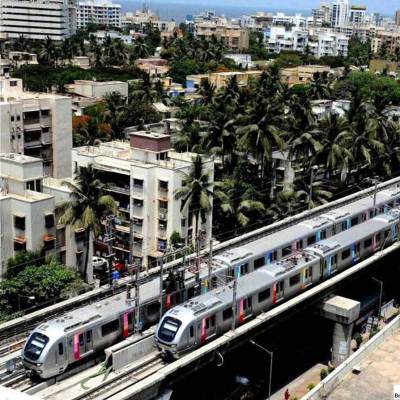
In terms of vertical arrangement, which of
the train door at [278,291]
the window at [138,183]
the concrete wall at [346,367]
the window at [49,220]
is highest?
the window at [138,183]

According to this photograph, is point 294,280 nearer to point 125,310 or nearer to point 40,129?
point 125,310

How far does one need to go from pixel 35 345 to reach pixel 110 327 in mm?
3885

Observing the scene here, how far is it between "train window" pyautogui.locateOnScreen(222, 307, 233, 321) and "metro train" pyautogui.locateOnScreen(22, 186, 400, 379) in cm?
271

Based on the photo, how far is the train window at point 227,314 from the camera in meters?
33.8

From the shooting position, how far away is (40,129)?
65.8 meters

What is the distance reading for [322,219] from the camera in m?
48.2

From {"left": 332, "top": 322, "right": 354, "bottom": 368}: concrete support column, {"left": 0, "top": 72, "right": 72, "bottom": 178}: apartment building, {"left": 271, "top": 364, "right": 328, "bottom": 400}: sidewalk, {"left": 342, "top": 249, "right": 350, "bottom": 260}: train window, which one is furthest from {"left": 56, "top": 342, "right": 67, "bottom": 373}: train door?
{"left": 0, "top": 72, "right": 72, "bottom": 178}: apartment building

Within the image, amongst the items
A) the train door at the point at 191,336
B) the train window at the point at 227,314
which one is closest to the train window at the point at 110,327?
the train door at the point at 191,336

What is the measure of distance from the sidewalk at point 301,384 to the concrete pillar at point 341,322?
1387 mm

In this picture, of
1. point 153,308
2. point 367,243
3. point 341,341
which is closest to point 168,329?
point 153,308

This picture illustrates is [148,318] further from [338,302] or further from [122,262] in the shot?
[122,262]

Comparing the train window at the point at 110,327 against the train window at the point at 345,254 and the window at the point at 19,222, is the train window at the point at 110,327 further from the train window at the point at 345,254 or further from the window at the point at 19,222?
the train window at the point at 345,254

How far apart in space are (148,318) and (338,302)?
13650 millimetres

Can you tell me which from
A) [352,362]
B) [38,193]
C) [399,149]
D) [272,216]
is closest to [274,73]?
[399,149]
